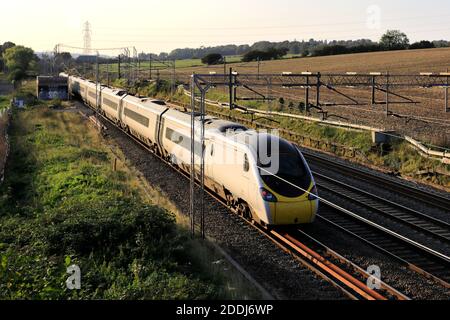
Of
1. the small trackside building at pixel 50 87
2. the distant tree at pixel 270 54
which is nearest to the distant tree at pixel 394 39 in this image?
the distant tree at pixel 270 54

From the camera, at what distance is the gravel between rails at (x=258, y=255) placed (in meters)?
11.7

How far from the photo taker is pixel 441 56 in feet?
259

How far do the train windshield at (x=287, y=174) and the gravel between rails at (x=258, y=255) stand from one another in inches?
61.8

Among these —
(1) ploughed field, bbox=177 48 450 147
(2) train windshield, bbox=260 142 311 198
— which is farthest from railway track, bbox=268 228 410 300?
(1) ploughed field, bbox=177 48 450 147

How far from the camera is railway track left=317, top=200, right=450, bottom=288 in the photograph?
41.6 feet

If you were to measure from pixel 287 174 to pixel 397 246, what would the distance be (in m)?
3.66

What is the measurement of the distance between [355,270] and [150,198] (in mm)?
8973

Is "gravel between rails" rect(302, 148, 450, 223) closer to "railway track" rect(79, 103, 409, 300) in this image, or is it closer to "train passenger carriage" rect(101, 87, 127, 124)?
"railway track" rect(79, 103, 409, 300)

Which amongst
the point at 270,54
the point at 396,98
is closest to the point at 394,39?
the point at 270,54

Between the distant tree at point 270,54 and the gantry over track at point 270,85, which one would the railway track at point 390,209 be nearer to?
the gantry over track at point 270,85

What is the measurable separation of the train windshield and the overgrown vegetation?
9.57 feet

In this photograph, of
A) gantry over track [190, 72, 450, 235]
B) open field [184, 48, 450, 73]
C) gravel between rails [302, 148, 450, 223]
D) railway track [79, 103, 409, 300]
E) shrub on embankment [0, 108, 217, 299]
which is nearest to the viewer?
shrub on embankment [0, 108, 217, 299]

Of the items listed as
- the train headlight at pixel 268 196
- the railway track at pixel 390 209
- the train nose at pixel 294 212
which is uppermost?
the train headlight at pixel 268 196
